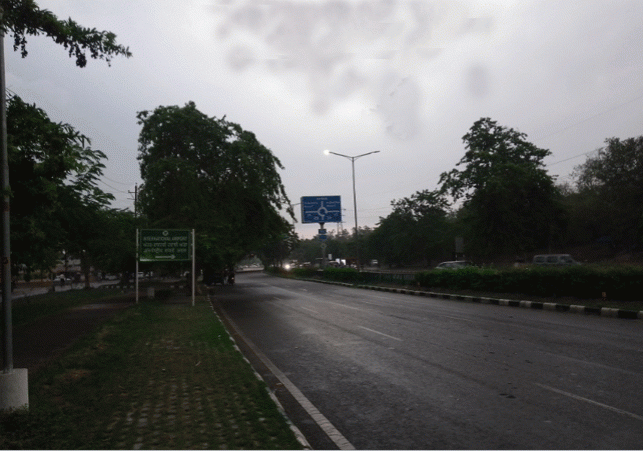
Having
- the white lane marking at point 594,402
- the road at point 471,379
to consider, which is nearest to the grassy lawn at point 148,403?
the road at point 471,379

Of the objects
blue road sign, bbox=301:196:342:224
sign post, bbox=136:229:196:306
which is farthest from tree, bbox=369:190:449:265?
sign post, bbox=136:229:196:306

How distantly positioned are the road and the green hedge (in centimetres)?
343

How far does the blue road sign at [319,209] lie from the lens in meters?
40.9

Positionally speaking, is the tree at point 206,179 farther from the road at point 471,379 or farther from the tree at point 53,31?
the tree at point 53,31

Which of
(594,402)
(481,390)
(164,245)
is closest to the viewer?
(594,402)

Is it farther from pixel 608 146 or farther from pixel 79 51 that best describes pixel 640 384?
pixel 608 146

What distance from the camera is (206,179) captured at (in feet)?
98.4

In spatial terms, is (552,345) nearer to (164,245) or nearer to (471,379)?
(471,379)

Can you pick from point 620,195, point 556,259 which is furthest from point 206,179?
point 620,195

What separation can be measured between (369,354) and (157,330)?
680cm

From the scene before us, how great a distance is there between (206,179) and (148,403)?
2419 cm

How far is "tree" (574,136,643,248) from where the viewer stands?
1898 inches

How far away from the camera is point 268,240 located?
108 ft

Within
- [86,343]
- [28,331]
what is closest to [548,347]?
[86,343]
